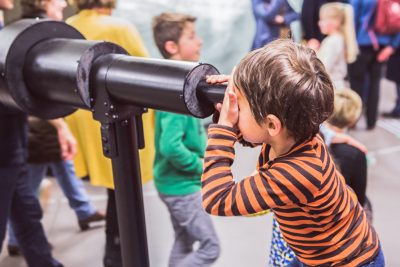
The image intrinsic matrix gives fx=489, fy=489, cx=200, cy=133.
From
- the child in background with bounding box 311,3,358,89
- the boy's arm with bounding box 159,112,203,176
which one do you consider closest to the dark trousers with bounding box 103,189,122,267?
the boy's arm with bounding box 159,112,203,176

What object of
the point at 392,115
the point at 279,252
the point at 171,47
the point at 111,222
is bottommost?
the point at 392,115

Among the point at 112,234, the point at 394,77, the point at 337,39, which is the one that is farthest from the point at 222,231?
the point at 394,77

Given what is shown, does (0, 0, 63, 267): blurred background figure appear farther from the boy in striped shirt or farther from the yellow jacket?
the boy in striped shirt

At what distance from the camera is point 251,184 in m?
0.89

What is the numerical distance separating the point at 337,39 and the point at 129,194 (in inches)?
116

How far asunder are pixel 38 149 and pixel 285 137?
69.3 inches

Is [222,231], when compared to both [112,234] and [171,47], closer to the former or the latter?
[112,234]

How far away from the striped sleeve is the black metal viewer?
0.13m

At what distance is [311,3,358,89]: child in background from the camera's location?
136 inches

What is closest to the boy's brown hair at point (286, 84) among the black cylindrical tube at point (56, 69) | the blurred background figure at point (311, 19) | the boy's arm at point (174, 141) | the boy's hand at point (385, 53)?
the black cylindrical tube at point (56, 69)

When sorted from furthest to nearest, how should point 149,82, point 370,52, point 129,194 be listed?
1. point 370,52
2. point 129,194
3. point 149,82

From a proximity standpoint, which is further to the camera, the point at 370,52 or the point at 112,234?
the point at 370,52

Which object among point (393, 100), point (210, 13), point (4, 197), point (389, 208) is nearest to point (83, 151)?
point (4, 197)

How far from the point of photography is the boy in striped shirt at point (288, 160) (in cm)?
80
